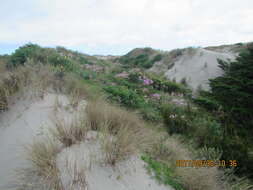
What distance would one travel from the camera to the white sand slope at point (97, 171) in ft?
5.74

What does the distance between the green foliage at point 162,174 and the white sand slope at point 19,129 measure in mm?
1860

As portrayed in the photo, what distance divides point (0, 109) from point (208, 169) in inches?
173

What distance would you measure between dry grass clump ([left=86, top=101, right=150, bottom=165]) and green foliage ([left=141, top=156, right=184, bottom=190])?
1.00 feet

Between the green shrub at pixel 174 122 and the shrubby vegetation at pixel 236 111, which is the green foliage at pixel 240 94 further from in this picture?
the green shrub at pixel 174 122

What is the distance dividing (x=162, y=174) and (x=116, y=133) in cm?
103

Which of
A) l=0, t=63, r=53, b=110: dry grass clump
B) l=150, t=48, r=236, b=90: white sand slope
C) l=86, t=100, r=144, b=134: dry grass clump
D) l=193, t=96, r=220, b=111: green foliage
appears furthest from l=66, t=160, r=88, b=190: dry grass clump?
l=150, t=48, r=236, b=90: white sand slope

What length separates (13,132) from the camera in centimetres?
272

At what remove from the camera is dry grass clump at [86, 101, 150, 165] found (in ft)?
6.79

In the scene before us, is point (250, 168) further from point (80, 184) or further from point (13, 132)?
point (13, 132)

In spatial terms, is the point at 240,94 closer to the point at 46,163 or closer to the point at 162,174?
the point at 162,174

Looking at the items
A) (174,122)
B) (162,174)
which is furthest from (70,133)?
(174,122)


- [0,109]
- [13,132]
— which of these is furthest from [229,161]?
[0,109]

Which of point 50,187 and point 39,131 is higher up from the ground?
point 39,131

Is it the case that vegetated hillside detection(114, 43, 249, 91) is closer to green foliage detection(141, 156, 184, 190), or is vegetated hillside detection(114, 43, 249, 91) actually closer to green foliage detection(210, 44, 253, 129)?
green foliage detection(210, 44, 253, 129)
